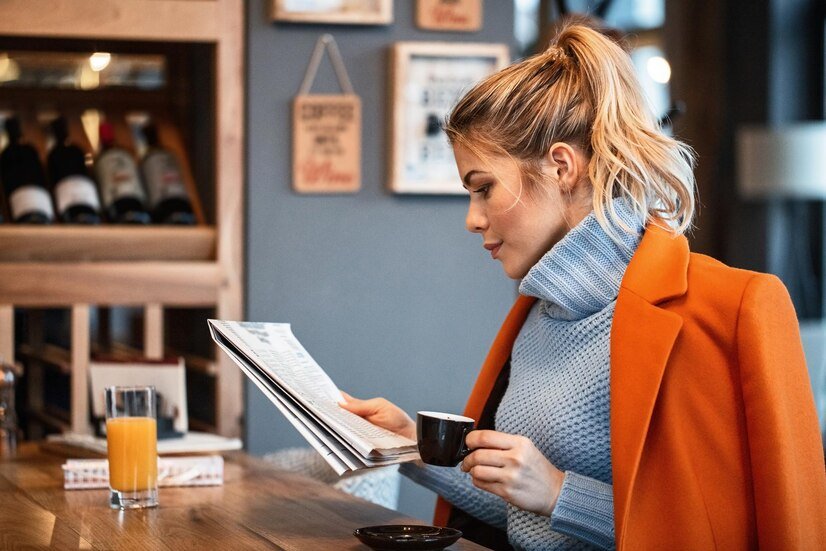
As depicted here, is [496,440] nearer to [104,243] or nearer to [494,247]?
[494,247]

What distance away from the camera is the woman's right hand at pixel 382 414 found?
163 centimetres

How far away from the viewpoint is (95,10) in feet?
7.54

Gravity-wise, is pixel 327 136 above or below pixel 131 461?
above

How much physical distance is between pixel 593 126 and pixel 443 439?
18.3 inches

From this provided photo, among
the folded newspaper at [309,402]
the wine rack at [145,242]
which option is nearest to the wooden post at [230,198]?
the wine rack at [145,242]

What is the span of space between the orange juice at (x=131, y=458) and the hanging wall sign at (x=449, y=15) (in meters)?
1.29

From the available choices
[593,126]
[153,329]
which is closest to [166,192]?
[153,329]

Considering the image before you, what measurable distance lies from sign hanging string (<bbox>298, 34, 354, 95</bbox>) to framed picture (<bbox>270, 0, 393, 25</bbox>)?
51mm

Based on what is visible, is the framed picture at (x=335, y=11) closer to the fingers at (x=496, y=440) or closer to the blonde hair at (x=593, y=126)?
the blonde hair at (x=593, y=126)

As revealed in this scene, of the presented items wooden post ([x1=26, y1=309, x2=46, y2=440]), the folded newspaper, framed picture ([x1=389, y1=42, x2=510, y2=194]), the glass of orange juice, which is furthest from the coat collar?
wooden post ([x1=26, y1=309, x2=46, y2=440])

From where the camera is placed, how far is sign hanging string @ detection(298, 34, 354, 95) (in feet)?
7.96

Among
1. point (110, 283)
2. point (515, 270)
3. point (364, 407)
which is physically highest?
point (515, 270)

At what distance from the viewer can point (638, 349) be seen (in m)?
1.34

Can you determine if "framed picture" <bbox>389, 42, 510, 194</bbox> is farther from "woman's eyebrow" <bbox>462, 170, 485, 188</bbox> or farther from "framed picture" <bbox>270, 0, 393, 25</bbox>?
"woman's eyebrow" <bbox>462, 170, 485, 188</bbox>
